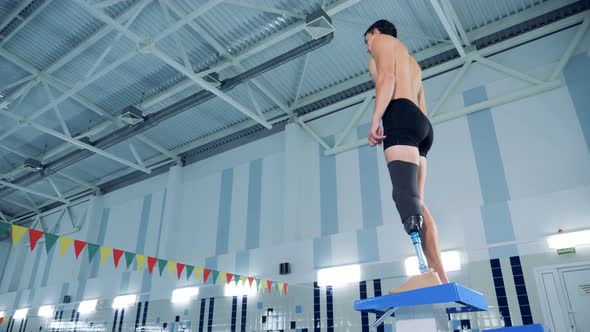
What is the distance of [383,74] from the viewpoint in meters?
2.10

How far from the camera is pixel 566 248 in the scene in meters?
6.48

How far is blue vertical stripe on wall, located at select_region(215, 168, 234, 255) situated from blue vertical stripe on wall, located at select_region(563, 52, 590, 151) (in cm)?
785

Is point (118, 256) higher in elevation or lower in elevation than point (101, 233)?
lower

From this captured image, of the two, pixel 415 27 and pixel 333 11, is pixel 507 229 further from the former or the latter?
pixel 333 11

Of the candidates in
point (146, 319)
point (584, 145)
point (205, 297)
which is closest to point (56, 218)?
point (146, 319)

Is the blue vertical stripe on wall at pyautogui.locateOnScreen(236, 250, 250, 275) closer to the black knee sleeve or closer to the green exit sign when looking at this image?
the green exit sign

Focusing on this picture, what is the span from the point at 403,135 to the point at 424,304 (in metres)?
0.73

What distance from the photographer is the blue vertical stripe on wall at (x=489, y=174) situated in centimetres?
716

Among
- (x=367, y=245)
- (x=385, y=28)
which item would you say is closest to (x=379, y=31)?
(x=385, y=28)

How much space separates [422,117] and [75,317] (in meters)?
14.1

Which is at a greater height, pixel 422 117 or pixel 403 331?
pixel 422 117

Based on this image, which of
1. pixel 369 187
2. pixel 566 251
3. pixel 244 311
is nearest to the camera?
pixel 566 251

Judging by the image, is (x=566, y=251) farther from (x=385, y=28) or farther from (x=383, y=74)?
(x=383, y=74)

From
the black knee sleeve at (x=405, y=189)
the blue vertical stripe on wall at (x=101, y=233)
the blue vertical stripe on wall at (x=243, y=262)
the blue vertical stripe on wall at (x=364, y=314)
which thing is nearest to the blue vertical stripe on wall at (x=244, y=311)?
the blue vertical stripe on wall at (x=243, y=262)
